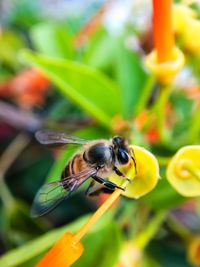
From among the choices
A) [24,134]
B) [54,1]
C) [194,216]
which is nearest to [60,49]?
[24,134]

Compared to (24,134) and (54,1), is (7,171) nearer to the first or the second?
(24,134)

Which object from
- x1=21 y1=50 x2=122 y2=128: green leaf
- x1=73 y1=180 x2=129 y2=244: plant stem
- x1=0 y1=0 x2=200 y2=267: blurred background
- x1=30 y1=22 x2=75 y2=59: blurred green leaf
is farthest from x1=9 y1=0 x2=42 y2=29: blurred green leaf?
x1=73 y1=180 x2=129 y2=244: plant stem

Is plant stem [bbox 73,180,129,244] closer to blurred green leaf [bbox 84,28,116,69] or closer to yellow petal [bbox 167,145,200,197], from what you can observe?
yellow petal [bbox 167,145,200,197]

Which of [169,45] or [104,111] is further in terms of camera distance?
[104,111]

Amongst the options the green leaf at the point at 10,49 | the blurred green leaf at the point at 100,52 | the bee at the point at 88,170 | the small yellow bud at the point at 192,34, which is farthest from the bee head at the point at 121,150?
the green leaf at the point at 10,49

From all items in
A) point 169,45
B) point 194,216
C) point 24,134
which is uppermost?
point 169,45

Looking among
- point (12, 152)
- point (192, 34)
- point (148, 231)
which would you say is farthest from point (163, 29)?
point (12, 152)

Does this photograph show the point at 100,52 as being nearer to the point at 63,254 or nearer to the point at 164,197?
the point at 164,197

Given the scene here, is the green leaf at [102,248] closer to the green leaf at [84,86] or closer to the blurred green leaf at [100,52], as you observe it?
the green leaf at [84,86]
